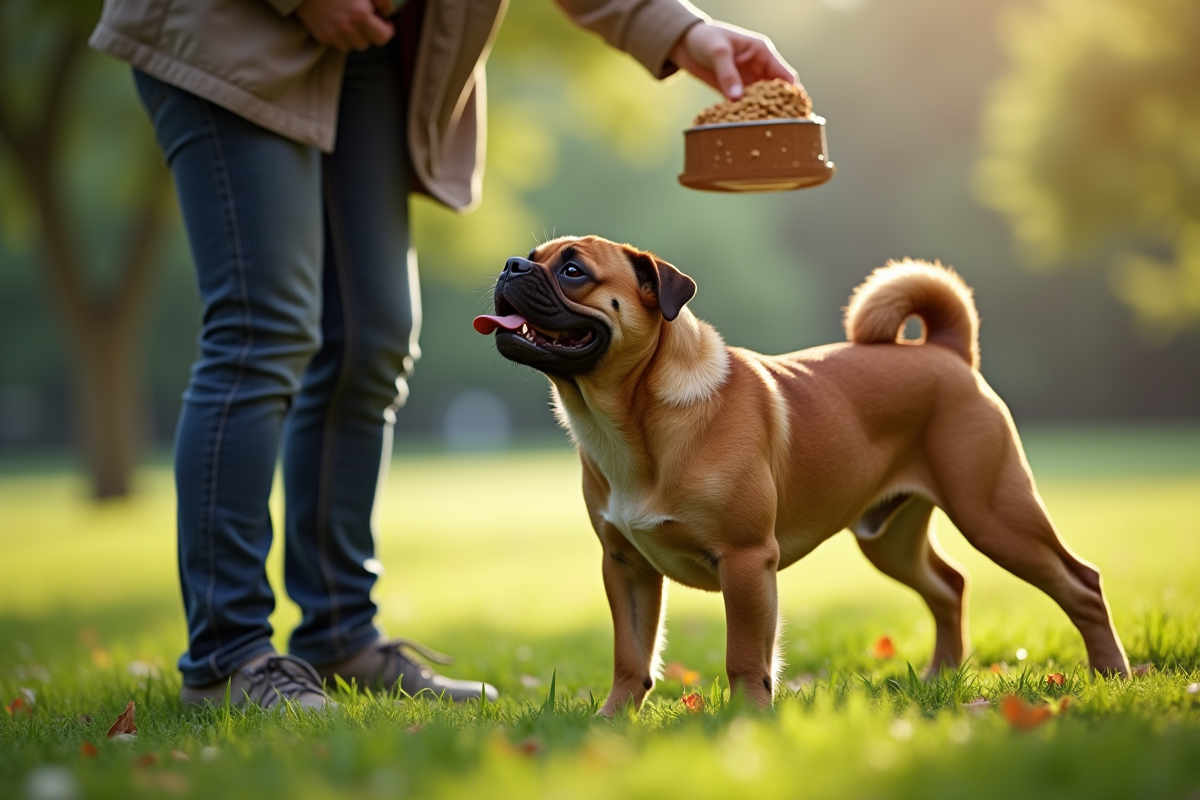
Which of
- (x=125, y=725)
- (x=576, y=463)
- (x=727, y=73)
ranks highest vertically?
(x=727, y=73)

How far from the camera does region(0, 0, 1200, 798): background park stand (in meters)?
2.21

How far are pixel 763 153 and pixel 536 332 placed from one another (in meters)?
0.84

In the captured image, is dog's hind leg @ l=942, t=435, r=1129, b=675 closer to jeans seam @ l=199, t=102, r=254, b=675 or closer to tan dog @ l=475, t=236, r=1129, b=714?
tan dog @ l=475, t=236, r=1129, b=714

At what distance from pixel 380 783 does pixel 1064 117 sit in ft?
59.6

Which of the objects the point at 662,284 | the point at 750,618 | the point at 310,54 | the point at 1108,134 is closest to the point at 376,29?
the point at 310,54

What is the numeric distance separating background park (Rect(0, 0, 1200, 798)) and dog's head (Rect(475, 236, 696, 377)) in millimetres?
323

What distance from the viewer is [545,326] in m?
3.13

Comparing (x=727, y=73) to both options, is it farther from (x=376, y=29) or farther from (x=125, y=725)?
(x=125, y=725)

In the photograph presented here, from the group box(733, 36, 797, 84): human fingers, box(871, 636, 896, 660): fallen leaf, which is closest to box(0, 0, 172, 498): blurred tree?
box(733, 36, 797, 84): human fingers

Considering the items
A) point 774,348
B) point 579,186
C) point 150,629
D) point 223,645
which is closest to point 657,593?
point 223,645

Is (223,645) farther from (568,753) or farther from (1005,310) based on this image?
(1005,310)

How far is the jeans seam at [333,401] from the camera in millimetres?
3729

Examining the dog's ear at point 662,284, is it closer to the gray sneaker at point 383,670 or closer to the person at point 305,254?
the person at point 305,254

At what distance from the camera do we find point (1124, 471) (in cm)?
1788
